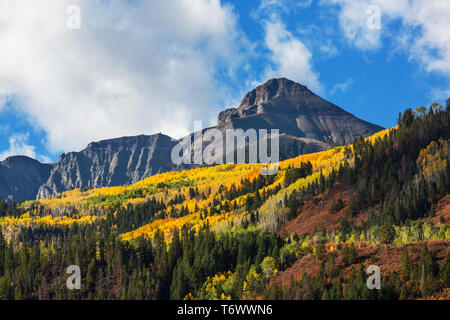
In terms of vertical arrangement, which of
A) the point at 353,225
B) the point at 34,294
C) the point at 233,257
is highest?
the point at 353,225

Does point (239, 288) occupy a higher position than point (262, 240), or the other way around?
point (262, 240)

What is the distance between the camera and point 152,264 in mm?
184375
